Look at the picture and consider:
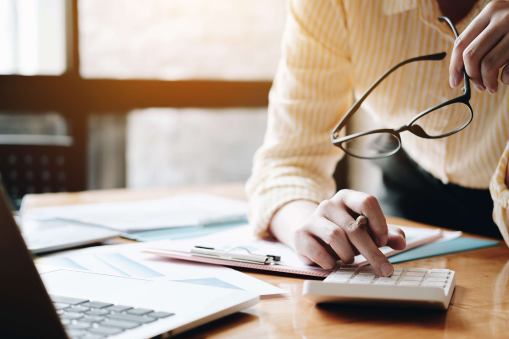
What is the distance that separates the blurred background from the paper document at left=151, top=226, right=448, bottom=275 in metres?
1.17

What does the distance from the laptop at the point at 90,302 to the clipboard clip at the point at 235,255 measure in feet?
0.47

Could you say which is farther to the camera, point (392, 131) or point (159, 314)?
point (392, 131)

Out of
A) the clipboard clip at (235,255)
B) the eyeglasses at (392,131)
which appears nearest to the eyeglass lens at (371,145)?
the eyeglasses at (392,131)

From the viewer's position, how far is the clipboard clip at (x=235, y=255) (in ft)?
2.02

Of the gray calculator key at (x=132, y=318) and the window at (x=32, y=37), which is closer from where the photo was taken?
the gray calculator key at (x=132, y=318)

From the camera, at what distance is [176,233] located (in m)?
0.86

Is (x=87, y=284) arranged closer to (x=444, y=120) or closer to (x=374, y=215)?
(x=374, y=215)

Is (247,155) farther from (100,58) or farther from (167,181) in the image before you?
(100,58)

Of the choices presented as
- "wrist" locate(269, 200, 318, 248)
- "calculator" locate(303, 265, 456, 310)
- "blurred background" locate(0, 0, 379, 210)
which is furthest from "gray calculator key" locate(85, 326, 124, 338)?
"blurred background" locate(0, 0, 379, 210)

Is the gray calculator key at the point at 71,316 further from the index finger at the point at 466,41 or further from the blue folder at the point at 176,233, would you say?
the index finger at the point at 466,41

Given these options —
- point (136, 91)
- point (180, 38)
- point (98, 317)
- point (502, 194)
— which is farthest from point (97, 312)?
point (180, 38)

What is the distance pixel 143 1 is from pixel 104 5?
171mm

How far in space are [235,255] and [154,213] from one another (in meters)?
0.46

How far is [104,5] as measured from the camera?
2084 millimetres
